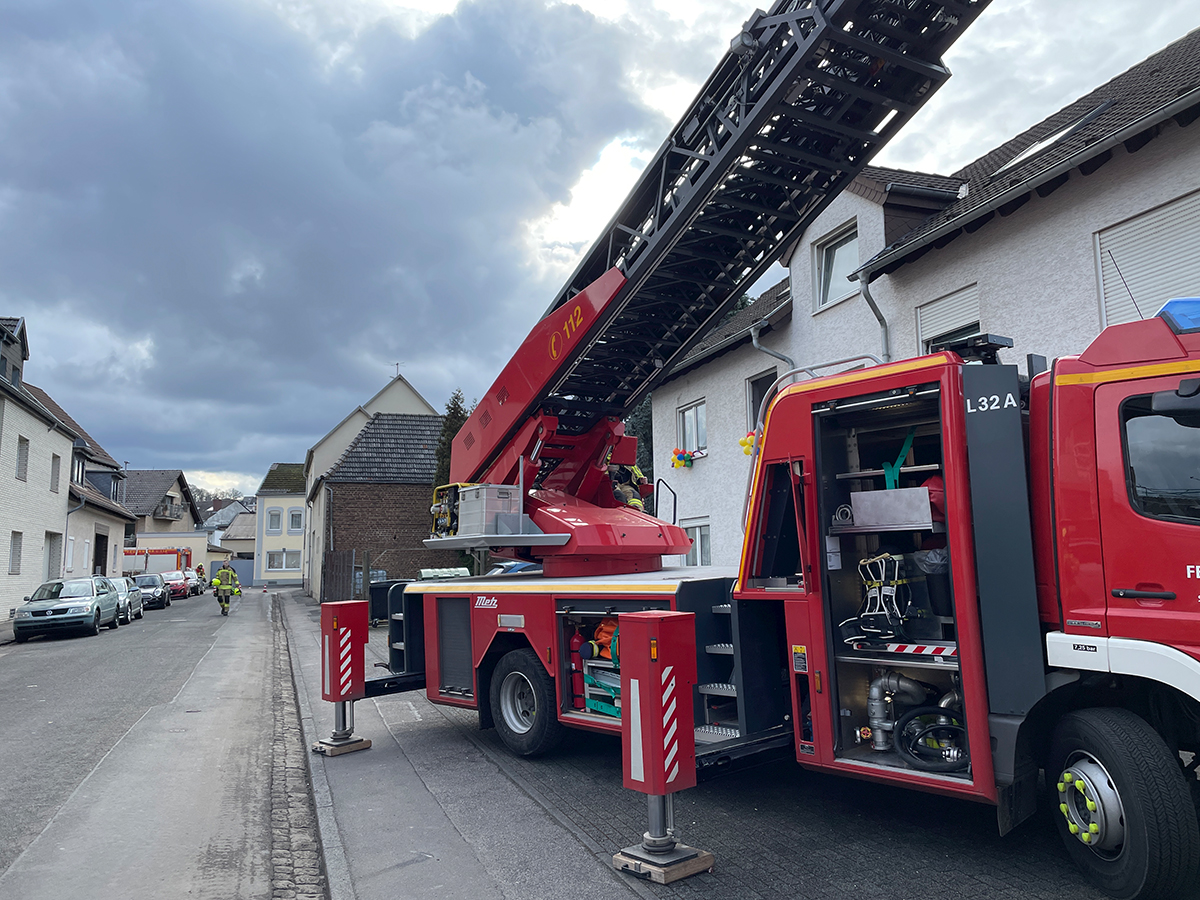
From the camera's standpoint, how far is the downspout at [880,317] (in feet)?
41.2

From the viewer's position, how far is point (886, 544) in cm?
563

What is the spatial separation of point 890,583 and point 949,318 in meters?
7.50

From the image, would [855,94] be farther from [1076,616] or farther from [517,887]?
[517,887]

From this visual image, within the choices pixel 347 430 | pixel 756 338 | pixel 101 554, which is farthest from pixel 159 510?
pixel 756 338

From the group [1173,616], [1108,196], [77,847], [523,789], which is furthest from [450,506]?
[1108,196]

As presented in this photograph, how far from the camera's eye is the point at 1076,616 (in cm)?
441

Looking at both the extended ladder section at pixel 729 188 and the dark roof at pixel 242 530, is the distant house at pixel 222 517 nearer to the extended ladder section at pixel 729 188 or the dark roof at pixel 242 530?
the dark roof at pixel 242 530

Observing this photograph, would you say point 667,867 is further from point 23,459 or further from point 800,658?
point 23,459

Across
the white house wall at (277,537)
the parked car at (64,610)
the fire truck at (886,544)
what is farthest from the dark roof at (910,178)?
the white house wall at (277,537)

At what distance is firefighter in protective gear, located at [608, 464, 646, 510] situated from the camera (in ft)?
31.0

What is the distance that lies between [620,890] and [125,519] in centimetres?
4635

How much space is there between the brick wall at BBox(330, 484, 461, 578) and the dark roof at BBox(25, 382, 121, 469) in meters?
12.0

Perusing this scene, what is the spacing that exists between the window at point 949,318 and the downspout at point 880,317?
0.58m

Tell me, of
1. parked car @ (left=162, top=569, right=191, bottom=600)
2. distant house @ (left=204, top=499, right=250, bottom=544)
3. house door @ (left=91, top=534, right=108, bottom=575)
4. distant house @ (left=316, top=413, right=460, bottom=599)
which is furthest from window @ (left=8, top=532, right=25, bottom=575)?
distant house @ (left=204, top=499, right=250, bottom=544)
